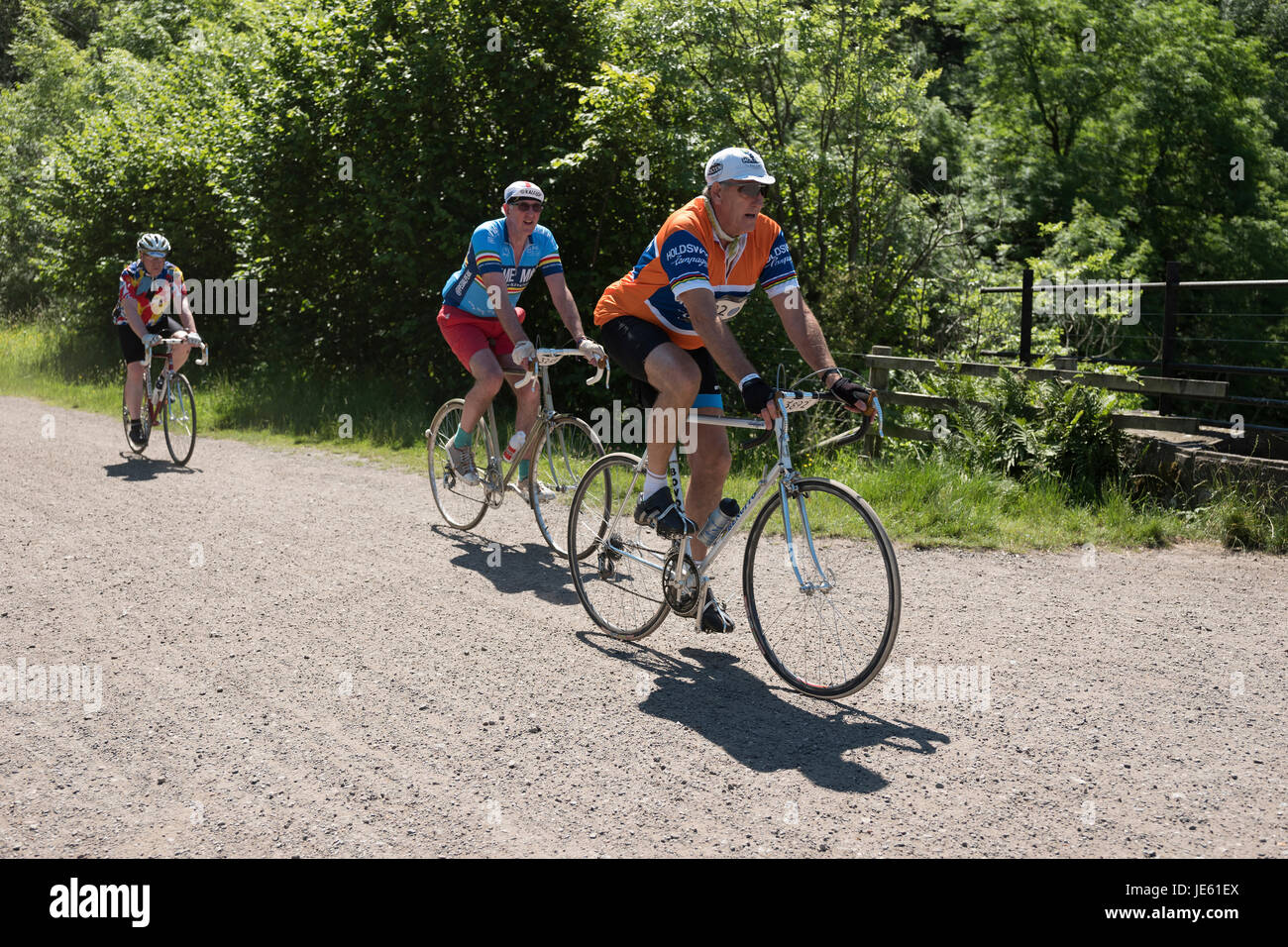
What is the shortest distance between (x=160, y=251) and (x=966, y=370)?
7.92 m

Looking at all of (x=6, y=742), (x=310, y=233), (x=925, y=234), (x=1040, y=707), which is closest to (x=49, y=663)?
(x=6, y=742)

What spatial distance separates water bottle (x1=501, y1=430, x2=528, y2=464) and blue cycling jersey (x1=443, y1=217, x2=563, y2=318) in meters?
0.87

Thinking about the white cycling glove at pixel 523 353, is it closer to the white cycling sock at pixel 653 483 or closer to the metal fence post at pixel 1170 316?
the white cycling sock at pixel 653 483

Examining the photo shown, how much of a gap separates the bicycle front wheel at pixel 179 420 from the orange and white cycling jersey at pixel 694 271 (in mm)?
6981

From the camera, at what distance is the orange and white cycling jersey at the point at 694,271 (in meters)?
5.01

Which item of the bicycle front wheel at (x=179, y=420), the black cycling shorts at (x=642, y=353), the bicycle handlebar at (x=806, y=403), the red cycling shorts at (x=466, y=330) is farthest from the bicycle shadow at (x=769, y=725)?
the bicycle front wheel at (x=179, y=420)

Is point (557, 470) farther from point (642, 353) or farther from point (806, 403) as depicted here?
point (806, 403)

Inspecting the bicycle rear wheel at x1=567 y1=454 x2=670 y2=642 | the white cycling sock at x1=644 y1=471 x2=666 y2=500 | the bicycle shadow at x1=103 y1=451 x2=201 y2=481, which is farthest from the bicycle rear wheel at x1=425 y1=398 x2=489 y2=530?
the bicycle shadow at x1=103 y1=451 x2=201 y2=481

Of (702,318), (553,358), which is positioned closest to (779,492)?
(702,318)

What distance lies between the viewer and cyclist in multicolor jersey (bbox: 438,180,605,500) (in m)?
7.38

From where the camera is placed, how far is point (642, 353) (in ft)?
17.6

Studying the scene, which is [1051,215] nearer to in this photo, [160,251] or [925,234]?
[925,234]

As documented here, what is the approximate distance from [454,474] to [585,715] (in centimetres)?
403

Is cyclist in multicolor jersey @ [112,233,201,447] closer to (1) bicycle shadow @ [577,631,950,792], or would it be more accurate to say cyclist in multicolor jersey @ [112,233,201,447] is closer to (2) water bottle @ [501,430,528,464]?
(2) water bottle @ [501,430,528,464]
